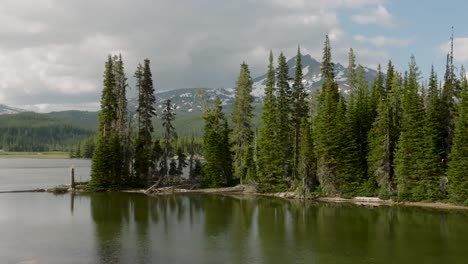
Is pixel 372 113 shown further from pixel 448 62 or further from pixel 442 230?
pixel 442 230

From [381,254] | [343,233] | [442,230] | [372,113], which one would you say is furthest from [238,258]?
[372,113]

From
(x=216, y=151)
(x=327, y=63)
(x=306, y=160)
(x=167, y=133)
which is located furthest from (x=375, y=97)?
(x=167, y=133)

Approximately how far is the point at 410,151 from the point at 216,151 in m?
34.4

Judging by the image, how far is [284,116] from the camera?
8919 cm

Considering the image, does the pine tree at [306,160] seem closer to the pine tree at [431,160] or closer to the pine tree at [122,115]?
the pine tree at [431,160]

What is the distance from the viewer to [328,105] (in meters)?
81.6

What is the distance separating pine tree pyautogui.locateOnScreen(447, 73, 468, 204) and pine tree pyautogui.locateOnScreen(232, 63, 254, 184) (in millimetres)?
35473

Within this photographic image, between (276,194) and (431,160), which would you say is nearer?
(431,160)

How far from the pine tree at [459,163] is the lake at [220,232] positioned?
5.61 metres

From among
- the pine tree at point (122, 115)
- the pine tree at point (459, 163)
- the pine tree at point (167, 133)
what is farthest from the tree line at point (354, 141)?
the pine tree at point (122, 115)

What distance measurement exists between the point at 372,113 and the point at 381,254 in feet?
154

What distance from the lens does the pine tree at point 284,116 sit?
8681cm

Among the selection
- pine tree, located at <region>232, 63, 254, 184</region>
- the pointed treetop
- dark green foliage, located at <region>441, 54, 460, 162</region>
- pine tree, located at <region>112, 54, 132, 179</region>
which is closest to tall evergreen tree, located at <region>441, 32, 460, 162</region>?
dark green foliage, located at <region>441, 54, 460, 162</region>

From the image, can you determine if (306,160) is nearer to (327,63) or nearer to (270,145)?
(270,145)
